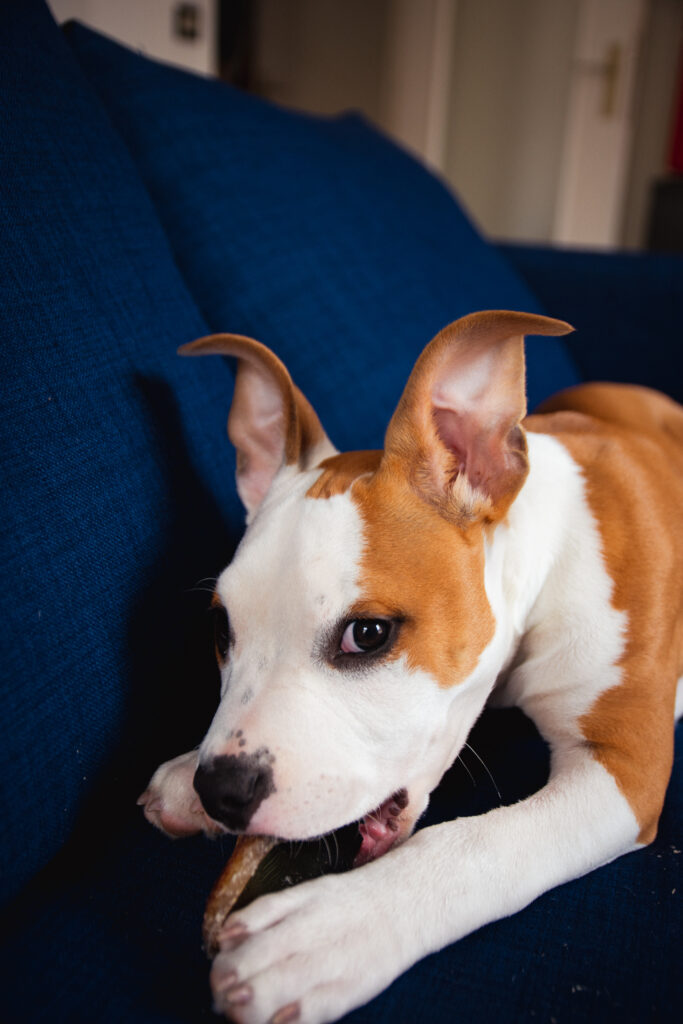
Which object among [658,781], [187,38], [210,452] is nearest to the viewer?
[658,781]

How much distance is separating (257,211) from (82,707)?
1.22 metres

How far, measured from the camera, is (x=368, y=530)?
112cm

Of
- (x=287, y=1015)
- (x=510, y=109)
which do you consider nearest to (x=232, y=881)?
(x=287, y=1015)

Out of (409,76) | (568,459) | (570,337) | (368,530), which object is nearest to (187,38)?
(570,337)

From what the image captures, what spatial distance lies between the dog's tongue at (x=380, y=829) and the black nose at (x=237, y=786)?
0.18 m

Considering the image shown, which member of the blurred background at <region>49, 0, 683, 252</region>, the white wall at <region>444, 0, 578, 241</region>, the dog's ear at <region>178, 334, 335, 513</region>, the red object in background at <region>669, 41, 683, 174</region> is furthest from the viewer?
the red object in background at <region>669, 41, 683, 174</region>

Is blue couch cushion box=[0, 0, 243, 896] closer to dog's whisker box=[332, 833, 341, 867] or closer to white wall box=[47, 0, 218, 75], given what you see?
dog's whisker box=[332, 833, 341, 867]

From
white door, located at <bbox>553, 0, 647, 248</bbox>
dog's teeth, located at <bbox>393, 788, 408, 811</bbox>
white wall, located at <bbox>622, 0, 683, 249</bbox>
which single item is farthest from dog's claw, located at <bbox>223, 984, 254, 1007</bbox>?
white wall, located at <bbox>622, 0, 683, 249</bbox>

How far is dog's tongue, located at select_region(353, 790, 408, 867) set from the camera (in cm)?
107

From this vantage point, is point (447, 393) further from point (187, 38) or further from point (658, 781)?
point (187, 38)

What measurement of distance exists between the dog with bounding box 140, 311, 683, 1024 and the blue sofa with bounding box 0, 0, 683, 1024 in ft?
0.20

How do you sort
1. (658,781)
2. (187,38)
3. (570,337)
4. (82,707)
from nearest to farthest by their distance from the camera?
(82,707)
(658,781)
(570,337)
(187,38)

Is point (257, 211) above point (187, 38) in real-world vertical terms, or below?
below

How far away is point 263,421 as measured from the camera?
146 centimetres
